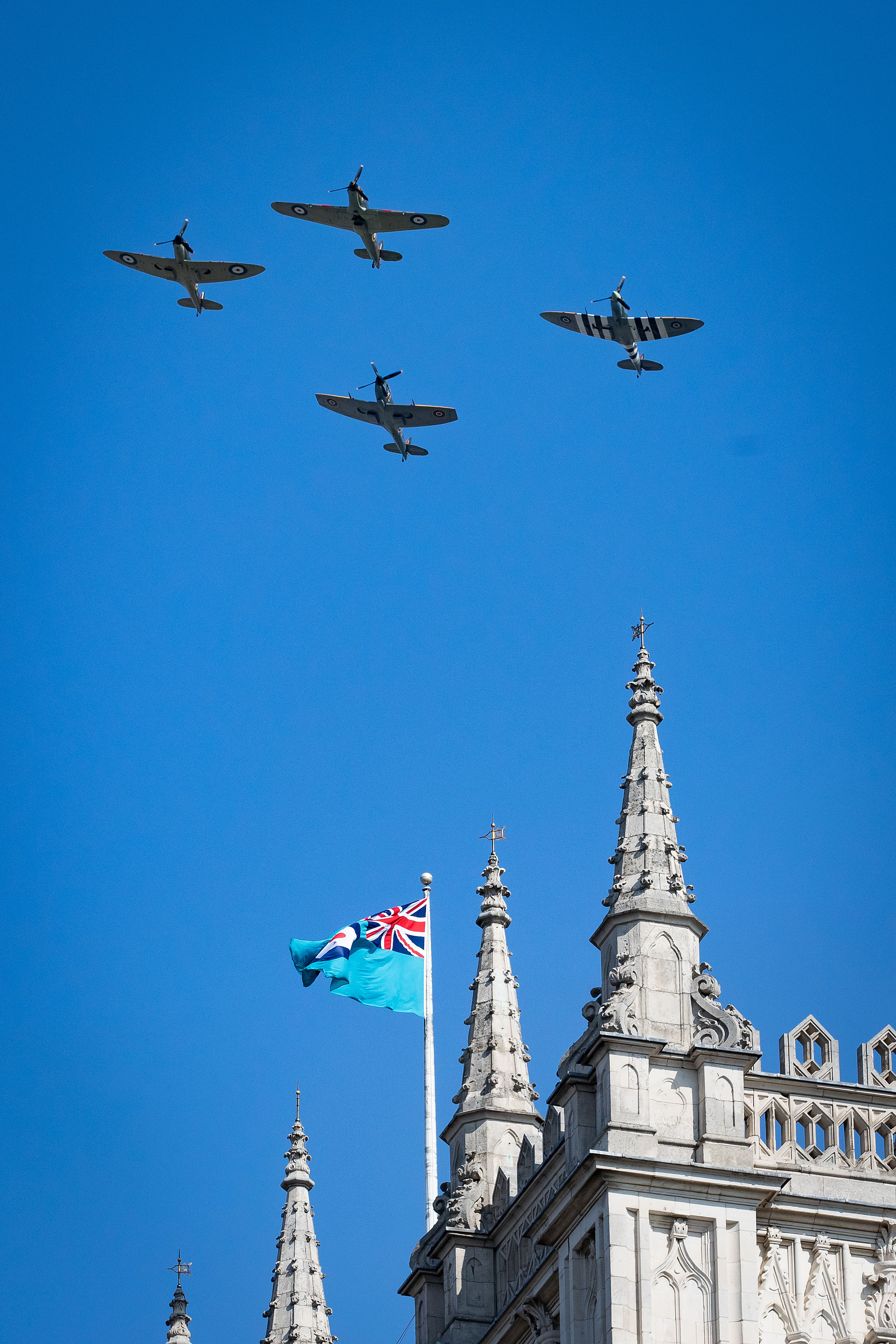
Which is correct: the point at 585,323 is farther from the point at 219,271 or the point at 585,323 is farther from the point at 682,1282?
the point at 682,1282

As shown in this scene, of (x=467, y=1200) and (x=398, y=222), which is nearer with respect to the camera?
(x=467, y=1200)

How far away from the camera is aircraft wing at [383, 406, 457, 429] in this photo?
84688 millimetres

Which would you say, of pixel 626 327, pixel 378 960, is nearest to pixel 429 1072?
pixel 378 960

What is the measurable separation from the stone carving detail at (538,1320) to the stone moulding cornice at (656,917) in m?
5.88

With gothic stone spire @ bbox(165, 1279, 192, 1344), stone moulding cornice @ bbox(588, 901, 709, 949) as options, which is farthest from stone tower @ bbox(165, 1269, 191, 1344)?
stone moulding cornice @ bbox(588, 901, 709, 949)

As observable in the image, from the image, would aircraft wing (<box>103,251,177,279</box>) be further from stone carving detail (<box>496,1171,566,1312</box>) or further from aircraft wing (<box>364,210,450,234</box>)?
stone carving detail (<box>496,1171,566,1312</box>)

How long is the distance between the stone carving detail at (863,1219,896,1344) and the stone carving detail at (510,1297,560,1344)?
4714 mm

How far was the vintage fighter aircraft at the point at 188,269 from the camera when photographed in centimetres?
8062

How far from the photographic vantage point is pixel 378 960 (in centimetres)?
6125

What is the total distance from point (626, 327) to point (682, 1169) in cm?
4220

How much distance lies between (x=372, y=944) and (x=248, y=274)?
3012 centimetres

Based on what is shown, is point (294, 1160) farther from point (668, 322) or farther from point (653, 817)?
point (668, 322)

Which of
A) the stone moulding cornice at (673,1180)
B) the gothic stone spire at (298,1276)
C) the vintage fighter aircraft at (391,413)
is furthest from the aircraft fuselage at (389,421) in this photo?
the stone moulding cornice at (673,1180)

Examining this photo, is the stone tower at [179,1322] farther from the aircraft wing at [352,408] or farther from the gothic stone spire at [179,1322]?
the aircraft wing at [352,408]
